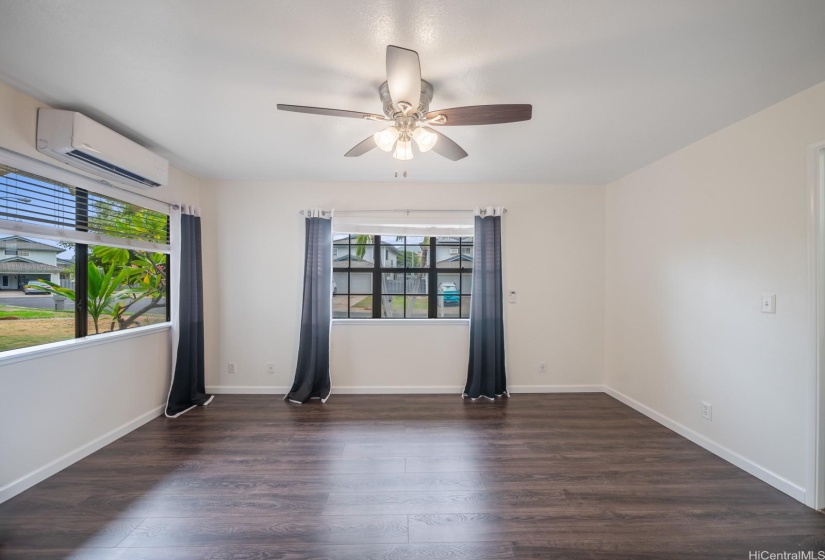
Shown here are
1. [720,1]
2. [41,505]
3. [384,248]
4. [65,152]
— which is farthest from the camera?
[384,248]

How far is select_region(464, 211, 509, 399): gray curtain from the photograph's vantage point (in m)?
3.46

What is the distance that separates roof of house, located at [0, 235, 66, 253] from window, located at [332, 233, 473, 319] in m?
2.24

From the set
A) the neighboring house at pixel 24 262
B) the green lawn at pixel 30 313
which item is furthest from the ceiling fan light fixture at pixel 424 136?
the green lawn at pixel 30 313

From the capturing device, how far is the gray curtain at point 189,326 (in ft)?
9.93

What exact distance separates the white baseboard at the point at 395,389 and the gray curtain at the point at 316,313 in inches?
9.9

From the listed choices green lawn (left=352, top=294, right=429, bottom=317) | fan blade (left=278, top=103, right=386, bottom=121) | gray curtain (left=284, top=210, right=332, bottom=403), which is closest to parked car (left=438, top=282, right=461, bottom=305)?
green lawn (left=352, top=294, right=429, bottom=317)

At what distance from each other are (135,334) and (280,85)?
2430 millimetres

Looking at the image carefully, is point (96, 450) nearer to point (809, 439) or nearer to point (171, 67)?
point (171, 67)

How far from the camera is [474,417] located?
9.77ft

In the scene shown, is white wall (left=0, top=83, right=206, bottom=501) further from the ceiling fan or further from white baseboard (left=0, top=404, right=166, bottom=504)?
the ceiling fan

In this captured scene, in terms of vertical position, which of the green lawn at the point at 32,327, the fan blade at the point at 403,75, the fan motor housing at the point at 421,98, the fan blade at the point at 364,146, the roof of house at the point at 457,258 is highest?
the fan motor housing at the point at 421,98

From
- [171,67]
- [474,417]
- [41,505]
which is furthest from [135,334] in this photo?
[474,417]

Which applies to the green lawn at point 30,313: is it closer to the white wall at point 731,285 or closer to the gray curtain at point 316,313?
the gray curtain at point 316,313

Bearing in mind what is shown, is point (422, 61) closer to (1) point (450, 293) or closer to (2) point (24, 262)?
(1) point (450, 293)
